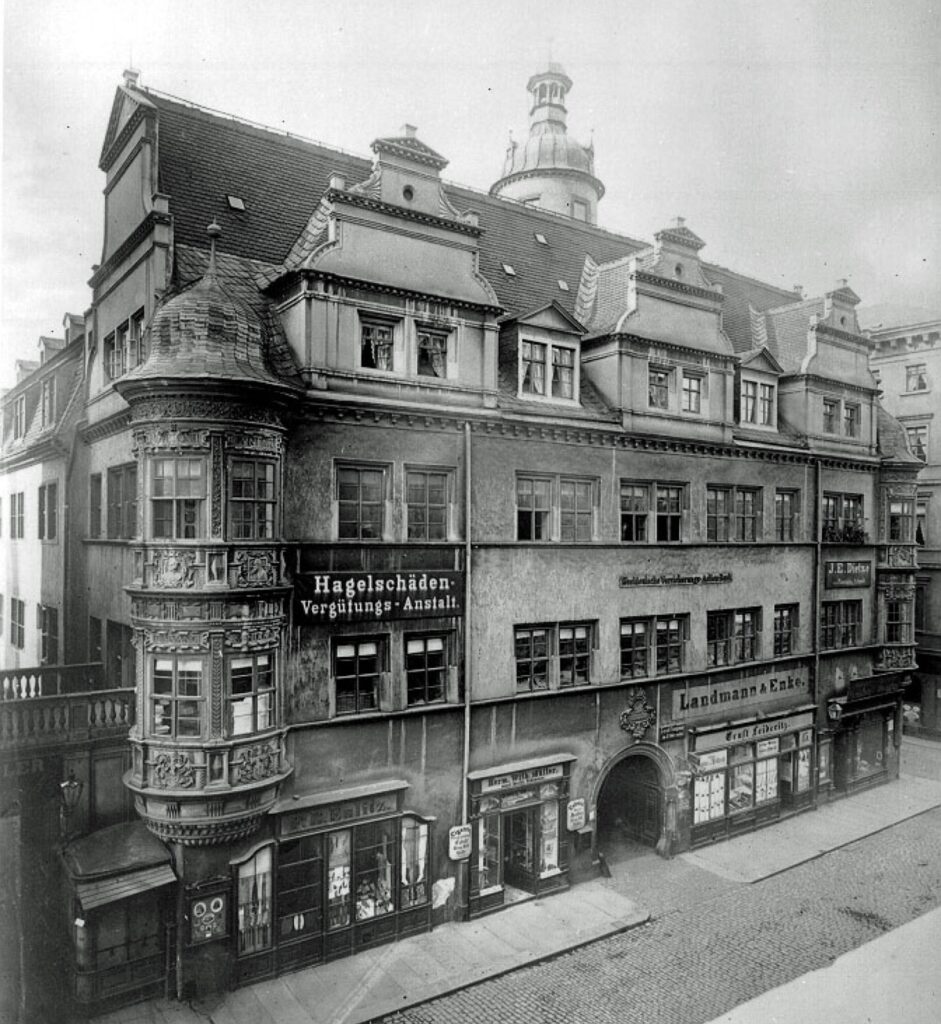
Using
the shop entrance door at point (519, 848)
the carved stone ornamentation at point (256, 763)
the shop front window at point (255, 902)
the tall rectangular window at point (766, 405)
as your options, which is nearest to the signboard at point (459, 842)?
the shop entrance door at point (519, 848)

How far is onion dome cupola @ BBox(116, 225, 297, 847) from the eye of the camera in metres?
14.9

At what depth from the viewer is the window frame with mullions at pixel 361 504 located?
17.0m

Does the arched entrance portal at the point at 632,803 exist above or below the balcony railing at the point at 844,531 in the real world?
below

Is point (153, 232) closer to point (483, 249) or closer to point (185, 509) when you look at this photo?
point (185, 509)

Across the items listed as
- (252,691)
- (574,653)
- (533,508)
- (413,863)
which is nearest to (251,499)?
(252,691)

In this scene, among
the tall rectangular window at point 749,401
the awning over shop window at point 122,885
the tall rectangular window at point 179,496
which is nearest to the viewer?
the awning over shop window at point 122,885

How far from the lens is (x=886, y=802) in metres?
26.9

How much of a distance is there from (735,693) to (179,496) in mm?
16893

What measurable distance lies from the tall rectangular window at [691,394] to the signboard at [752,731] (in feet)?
30.0

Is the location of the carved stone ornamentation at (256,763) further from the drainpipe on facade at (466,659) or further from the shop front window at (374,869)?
the drainpipe on facade at (466,659)

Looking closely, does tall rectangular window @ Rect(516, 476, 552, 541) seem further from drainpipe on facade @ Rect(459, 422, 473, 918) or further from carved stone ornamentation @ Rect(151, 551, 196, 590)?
carved stone ornamentation @ Rect(151, 551, 196, 590)

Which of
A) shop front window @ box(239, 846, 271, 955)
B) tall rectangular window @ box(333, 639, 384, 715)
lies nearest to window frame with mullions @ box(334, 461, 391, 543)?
tall rectangular window @ box(333, 639, 384, 715)

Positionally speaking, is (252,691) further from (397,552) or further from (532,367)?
(532,367)

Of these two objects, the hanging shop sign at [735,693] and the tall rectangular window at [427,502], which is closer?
the tall rectangular window at [427,502]
